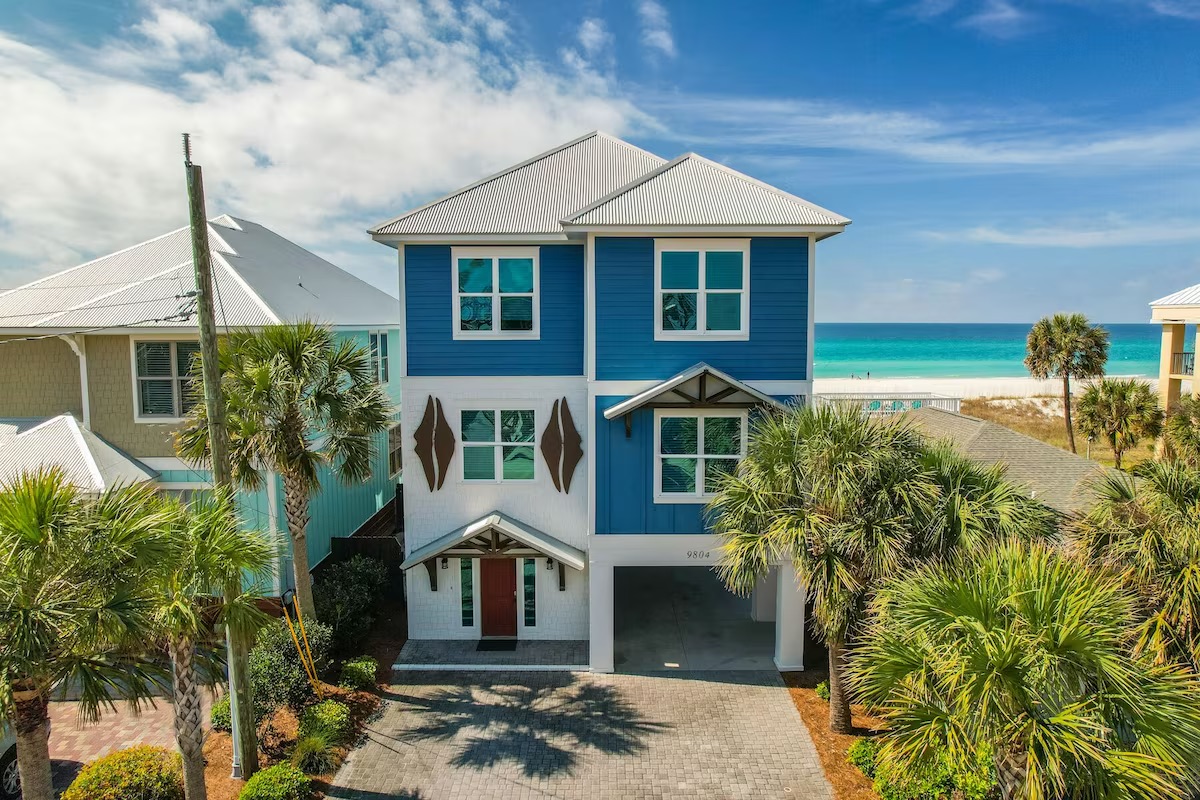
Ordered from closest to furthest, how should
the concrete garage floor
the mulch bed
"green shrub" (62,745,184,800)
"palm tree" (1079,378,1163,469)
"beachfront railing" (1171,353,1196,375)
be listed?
"green shrub" (62,745,184,800) < the mulch bed < the concrete garage floor < "palm tree" (1079,378,1163,469) < "beachfront railing" (1171,353,1196,375)

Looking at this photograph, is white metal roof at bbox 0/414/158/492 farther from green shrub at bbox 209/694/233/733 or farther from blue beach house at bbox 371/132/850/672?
blue beach house at bbox 371/132/850/672

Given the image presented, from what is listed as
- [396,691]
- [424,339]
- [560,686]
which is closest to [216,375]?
[424,339]

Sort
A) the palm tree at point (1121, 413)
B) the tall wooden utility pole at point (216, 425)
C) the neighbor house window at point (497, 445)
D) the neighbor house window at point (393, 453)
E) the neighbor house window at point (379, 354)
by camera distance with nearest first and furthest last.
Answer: the tall wooden utility pole at point (216, 425) → the neighbor house window at point (497, 445) → the neighbor house window at point (379, 354) → the neighbor house window at point (393, 453) → the palm tree at point (1121, 413)

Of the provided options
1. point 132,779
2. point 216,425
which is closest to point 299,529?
point 216,425

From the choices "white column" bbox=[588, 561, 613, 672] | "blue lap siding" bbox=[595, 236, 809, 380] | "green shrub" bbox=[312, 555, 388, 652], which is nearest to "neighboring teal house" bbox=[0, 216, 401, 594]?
"green shrub" bbox=[312, 555, 388, 652]

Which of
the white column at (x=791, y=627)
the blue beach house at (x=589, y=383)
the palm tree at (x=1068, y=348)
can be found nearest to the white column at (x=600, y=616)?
the blue beach house at (x=589, y=383)

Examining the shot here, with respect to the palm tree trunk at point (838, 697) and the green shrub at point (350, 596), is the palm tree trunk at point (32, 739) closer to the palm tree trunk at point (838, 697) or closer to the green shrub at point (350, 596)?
the green shrub at point (350, 596)
